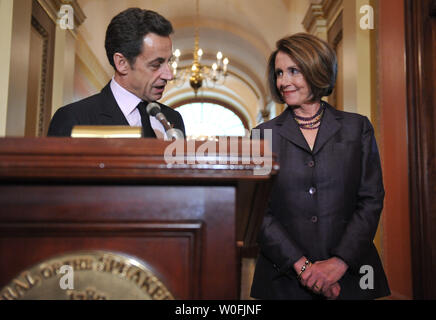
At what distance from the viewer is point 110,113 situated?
1.87m

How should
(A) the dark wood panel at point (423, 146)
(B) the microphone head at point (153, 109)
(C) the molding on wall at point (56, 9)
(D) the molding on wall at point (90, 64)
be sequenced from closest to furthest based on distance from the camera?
(B) the microphone head at point (153, 109) → (A) the dark wood panel at point (423, 146) → (C) the molding on wall at point (56, 9) → (D) the molding on wall at point (90, 64)

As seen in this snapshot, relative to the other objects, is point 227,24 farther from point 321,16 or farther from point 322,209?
point 322,209

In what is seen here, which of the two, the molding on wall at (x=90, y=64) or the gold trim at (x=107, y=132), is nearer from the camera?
the gold trim at (x=107, y=132)

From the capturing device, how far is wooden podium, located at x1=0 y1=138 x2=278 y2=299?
91 cm

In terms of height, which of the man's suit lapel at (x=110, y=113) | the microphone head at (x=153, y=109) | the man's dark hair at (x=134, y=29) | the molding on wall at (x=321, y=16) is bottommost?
the microphone head at (x=153, y=109)

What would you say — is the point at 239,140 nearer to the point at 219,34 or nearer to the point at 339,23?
the point at 339,23

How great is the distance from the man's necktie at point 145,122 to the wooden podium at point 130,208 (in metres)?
0.75

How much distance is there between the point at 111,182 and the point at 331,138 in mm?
1177

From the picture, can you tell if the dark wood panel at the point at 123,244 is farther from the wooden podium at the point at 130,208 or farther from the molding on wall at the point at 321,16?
the molding on wall at the point at 321,16

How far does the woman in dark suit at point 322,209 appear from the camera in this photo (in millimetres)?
1762

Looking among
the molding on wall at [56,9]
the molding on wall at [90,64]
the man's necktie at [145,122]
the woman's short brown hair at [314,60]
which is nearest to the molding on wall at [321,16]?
the molding on wall at [56,9]

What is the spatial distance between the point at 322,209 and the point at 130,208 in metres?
1.06

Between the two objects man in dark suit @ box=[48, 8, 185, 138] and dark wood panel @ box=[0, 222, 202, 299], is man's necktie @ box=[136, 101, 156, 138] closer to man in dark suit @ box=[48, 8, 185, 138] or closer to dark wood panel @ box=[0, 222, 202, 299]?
man in dark suit @ box=[48, 8, 185, 138]
